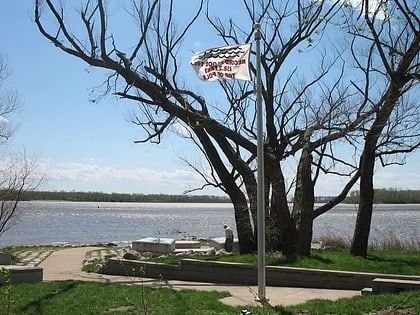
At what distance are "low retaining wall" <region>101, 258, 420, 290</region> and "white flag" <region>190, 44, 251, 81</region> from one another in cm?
451

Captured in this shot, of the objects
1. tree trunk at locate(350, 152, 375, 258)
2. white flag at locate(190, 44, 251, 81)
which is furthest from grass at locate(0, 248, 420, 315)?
tree trunk at locate(350, 152, 375, 258)

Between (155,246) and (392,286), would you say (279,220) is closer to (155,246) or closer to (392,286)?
(392,286)

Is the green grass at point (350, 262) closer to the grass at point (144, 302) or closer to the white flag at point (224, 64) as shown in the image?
the grass at point (144, 302)

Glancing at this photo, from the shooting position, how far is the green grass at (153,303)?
919cm

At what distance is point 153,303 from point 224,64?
480 cm

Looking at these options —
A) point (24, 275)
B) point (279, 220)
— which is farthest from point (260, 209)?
point (279, 220)

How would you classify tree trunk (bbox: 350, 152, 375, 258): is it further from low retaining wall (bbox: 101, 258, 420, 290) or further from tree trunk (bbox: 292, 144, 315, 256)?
low retaining wall (bbox: 101, 258, 420, 290)

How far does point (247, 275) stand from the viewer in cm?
1454

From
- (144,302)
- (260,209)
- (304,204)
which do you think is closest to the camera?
(144,302)

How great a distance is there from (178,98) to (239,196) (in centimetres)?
406

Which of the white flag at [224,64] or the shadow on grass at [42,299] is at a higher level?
the white flag at [224,64]

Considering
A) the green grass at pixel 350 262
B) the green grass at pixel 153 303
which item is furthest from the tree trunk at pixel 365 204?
the green grass at pixel 153 303

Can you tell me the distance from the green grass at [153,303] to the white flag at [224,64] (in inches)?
171

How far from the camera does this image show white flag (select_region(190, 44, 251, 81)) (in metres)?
10.7
